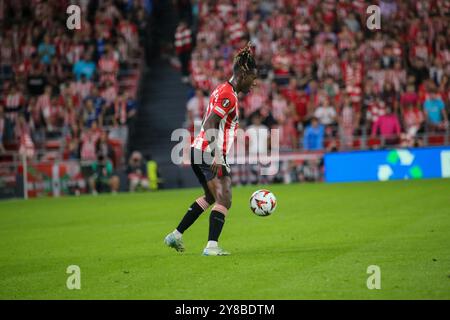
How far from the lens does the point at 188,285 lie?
30.5ft

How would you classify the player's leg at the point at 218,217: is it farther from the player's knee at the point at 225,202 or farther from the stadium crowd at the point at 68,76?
the stadium crowd at the point at 68,76

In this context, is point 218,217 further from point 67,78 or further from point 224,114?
point 67,78

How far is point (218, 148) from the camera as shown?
11.8m

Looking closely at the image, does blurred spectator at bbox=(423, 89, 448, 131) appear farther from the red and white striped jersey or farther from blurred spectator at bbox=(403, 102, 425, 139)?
the red and white striped jersey

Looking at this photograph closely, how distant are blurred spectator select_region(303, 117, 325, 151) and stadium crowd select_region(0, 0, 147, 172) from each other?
711cm

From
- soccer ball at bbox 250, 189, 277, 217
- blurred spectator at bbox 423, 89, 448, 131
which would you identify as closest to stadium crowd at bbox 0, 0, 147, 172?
blurred spectator at bbox 423, 89, 448, 131

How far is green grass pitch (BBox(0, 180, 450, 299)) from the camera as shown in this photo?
8977mm

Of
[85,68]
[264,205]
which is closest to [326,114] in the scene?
[85,68]

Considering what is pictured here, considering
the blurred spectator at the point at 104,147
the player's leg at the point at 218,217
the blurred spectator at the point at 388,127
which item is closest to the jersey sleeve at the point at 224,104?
the player's leg at the point at 218,217

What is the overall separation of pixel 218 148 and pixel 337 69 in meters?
19.6

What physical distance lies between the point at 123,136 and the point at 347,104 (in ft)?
28.3

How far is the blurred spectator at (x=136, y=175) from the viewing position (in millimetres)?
29978

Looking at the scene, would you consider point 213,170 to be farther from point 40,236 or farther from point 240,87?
point 40,236
